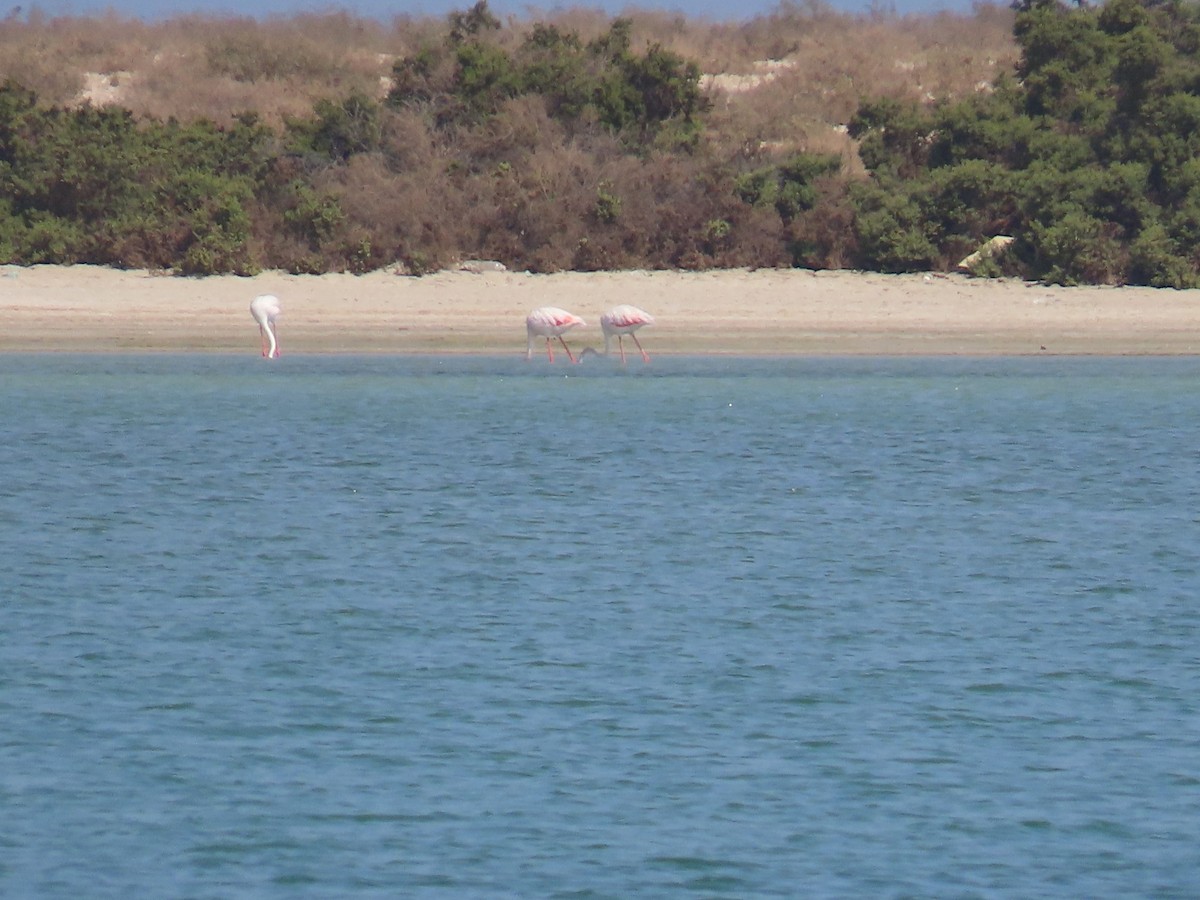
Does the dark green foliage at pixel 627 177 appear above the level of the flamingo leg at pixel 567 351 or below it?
above

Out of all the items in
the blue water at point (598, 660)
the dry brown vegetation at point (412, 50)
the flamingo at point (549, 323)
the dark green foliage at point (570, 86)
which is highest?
the dry brown vegetation at point (412, 50)

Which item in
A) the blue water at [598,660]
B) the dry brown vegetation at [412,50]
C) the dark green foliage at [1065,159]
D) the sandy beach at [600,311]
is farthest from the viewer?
the dry brown vegetation at [412,50]

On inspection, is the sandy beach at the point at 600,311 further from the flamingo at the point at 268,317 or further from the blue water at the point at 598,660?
the blue water at the point at 598,660

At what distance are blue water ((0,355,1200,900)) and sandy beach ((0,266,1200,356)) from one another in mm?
4398

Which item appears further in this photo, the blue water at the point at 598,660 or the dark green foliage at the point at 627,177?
the dark green foliage at the point at 627,177

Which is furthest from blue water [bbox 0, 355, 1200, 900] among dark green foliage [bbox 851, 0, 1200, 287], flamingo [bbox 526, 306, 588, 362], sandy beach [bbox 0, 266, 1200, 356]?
dark green foliage [bbox 851, 0, 1200, 287]

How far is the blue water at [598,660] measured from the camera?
21.3 feet

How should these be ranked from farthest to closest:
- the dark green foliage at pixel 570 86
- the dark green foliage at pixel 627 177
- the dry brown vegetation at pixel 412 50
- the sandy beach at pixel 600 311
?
the dry brown vegetation at pixel 412 50 < the dark green foliage at pixel 570 86 < the dark green foliage at pixel 627 177 < the sandy beach at pixel 600 311

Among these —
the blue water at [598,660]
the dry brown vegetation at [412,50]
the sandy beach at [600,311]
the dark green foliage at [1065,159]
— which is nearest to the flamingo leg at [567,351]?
the sandy beach at [600,311]

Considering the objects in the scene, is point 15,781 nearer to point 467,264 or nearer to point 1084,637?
point 1084,637

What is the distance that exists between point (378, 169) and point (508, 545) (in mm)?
15389

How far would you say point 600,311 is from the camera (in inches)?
931

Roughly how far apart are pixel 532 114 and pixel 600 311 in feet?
17.2

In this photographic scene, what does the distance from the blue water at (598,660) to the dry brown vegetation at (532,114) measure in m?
7.41
